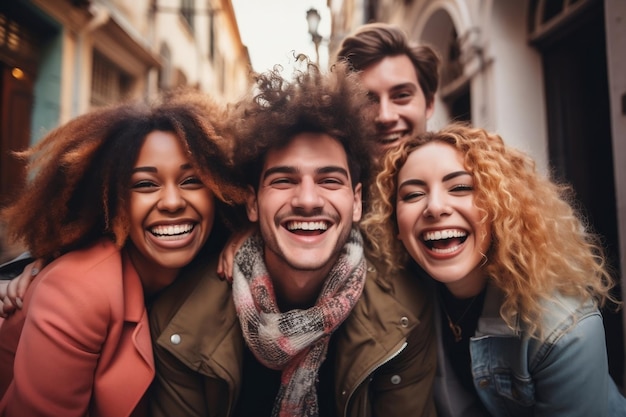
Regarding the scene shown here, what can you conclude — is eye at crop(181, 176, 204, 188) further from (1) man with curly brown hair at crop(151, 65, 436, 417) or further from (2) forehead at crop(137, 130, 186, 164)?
(1) man with curly brown hair at crop(151, 65, 436, 417)

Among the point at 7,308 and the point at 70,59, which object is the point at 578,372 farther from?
the point at 70,59

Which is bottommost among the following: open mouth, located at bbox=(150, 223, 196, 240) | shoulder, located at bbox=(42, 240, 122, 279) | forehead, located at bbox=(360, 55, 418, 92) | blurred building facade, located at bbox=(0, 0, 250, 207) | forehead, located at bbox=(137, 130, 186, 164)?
shoulder, located at bbox=(42, 240, 122, 279)

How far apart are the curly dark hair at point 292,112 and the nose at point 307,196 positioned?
0.91 feet

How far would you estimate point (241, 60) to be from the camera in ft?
99.7

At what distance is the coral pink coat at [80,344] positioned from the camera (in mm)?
1700

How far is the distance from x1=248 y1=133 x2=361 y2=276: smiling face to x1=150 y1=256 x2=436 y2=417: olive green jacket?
36 centimetres

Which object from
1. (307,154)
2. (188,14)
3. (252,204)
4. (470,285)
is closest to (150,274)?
(252,204)

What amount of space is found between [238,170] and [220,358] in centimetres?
101

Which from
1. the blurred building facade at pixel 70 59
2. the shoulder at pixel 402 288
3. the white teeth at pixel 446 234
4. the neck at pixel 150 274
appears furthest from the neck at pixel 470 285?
the blurred building facade at pixel 70 59

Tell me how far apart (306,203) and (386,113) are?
133cm

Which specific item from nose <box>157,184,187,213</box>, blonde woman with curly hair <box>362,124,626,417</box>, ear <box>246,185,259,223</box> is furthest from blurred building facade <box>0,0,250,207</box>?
blonde woman with curly hair <box>362,124,626,417</box>

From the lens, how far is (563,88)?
461 centimetres

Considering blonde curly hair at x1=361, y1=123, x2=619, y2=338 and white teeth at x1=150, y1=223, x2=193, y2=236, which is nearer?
blonde curly hair at x1=361, y1=123, x2=619, y2=338

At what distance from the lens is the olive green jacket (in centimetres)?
203
